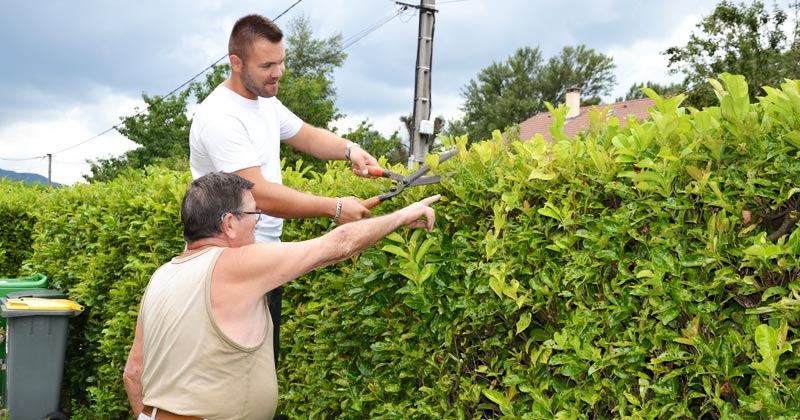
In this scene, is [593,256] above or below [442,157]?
below

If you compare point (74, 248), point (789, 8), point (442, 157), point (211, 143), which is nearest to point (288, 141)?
point (211, 143)

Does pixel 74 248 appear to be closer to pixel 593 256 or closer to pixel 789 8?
pixel 593 256

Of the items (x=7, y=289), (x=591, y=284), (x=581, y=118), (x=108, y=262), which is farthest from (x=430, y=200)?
(x=581, y=118)

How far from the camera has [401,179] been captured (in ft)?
10.8

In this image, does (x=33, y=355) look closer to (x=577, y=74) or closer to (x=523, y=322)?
(x=523, y=322)

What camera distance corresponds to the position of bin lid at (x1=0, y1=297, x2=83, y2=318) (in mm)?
5570

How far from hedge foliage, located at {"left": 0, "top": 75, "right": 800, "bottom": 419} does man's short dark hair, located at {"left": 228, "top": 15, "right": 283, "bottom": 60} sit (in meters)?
0.85

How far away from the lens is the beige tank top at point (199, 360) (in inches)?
107

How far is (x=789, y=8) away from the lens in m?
27.3

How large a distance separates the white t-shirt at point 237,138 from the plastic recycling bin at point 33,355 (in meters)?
Result: 2.67

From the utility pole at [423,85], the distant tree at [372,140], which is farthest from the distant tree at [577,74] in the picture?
the utility pole at [423,85]

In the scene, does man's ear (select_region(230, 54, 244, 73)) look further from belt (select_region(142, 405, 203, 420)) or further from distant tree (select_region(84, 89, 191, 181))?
distant tree (select_region(84, 89, 191, 181))

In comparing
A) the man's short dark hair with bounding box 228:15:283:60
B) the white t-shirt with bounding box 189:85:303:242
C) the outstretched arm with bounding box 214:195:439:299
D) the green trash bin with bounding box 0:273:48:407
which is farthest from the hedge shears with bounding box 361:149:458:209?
the green trash bin with bounding box 0:273:48:407

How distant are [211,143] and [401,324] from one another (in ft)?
3.91
